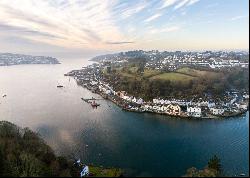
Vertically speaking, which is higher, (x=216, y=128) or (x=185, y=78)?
(x=185, y=78)

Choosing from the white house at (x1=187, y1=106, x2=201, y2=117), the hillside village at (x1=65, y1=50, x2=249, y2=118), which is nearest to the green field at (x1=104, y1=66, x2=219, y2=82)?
the hillside village at (x1=65, y1=50, x2=249, y2=118)

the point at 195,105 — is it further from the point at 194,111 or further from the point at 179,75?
the point at 179,75

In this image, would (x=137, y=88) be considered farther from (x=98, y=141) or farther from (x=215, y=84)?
(x=98, y=141)

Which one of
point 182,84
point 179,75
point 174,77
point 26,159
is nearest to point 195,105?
point 182,84

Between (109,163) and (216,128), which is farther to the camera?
(216,128)

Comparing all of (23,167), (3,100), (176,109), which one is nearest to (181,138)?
(176,109)

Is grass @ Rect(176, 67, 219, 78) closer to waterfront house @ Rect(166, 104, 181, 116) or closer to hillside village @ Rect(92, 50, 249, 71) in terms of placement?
hillside village @ Rect(92, 50, 249, 71)

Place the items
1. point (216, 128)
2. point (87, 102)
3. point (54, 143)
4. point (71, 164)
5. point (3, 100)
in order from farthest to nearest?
point (3, 100) < point (87, 102) < point (216, 128) < point (54, 143) < point (71, 164)

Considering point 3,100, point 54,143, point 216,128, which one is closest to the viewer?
point 54,143
